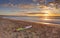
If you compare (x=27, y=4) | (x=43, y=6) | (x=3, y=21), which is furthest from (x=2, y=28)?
(x=43, y=6)

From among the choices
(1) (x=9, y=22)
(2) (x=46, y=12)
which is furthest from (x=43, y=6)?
(1) (x=9, y=22)

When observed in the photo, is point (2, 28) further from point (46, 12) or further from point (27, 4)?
point (46, 12)

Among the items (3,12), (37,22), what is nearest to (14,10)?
(3,12)

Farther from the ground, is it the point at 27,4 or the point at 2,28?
the point at 27,4

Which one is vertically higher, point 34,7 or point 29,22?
point 34,7

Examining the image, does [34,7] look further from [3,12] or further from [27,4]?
[3,12]

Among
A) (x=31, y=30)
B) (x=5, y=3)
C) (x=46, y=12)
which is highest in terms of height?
(x=5, y=3)
